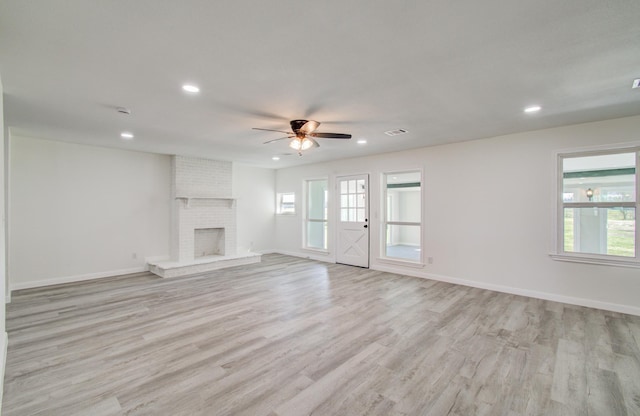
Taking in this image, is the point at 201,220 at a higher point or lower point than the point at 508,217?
lower

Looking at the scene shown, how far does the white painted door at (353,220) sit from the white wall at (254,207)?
2525 mm

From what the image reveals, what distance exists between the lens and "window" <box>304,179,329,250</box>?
810 centimetres

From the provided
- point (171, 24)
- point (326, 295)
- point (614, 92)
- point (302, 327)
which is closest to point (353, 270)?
point (326, 295)

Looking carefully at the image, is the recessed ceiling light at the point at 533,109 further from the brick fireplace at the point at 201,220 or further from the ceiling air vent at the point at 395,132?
the brick fireplace at the point at 201,220

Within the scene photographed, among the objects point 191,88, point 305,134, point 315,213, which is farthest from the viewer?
point 315,213

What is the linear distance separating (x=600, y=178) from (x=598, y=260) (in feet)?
3.92

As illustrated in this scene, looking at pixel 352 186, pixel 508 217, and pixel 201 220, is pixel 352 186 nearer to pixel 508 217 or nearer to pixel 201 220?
pixel 508 217

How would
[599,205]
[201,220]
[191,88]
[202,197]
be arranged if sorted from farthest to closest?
[201,220]
[202,197]
[599,205]
[191,88]

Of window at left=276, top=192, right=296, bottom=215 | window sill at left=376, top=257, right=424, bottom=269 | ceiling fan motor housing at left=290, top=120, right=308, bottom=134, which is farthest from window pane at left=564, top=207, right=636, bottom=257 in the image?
window at left=276, top=192, right=296, bottom=215

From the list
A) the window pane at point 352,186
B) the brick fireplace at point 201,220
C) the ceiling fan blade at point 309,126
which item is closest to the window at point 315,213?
the window pane at point 352,186

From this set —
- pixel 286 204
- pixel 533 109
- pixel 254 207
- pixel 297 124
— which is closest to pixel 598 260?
pixel 533 109

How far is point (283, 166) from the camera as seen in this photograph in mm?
8188

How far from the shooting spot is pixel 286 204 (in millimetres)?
8625

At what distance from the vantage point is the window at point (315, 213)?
810 cm
